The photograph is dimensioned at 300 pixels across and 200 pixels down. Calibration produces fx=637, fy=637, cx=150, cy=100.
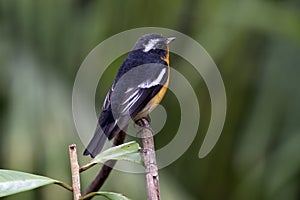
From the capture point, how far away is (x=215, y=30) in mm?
3131

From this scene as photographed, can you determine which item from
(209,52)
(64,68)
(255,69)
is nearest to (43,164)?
(64,68)

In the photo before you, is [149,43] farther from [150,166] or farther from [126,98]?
[150,166]

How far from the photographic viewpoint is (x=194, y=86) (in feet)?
10.4

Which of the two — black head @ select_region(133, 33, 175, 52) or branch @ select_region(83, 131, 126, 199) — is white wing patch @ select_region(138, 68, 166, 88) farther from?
branch @ select_region(83, 131, 126, 199)

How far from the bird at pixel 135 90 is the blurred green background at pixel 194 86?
1.83 feet

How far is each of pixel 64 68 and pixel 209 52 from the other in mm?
720

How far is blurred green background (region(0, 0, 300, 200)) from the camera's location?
2.64m

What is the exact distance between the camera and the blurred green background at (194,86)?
8.66ft

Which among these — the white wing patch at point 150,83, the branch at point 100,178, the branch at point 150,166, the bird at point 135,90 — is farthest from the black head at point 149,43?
the branch at point 100,178

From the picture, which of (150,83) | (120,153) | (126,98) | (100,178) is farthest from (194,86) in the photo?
(120,153)

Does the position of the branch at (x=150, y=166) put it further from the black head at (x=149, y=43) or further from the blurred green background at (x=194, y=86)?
the blurred green background at (x=194, y=86)

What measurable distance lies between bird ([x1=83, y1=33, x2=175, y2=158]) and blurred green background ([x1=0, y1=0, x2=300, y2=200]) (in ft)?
1.83

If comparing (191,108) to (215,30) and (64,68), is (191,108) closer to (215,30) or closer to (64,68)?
(215,30)

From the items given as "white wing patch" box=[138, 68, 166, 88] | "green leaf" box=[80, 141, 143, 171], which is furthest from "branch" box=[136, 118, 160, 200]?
"white wing patch" box=[138, 68, 166, 88]
